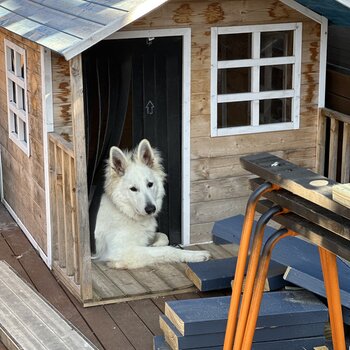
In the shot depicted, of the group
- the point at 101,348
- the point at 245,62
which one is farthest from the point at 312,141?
the point at 101,348

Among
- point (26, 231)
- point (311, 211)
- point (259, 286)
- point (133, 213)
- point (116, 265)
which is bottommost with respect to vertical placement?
point (26, 231)

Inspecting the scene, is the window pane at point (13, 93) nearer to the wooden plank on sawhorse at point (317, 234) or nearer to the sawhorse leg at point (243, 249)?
the sawhorse leg at point (243, 249)

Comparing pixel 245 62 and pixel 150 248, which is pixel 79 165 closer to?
pixel 150 248

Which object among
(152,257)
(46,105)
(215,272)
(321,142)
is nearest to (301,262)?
(215,272)

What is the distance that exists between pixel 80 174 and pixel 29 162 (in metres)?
1.46

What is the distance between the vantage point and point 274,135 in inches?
301

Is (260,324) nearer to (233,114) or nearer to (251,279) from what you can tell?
(251,279)

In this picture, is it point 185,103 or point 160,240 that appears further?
point 160,240

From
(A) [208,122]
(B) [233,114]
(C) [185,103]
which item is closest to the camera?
(C) [185,103]

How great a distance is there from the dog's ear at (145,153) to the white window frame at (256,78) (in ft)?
1.85

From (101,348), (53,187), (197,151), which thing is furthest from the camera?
(197,151)

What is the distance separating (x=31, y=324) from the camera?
6.15m

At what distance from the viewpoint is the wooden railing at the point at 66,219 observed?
21.1 feet

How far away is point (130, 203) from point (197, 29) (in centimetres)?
149
